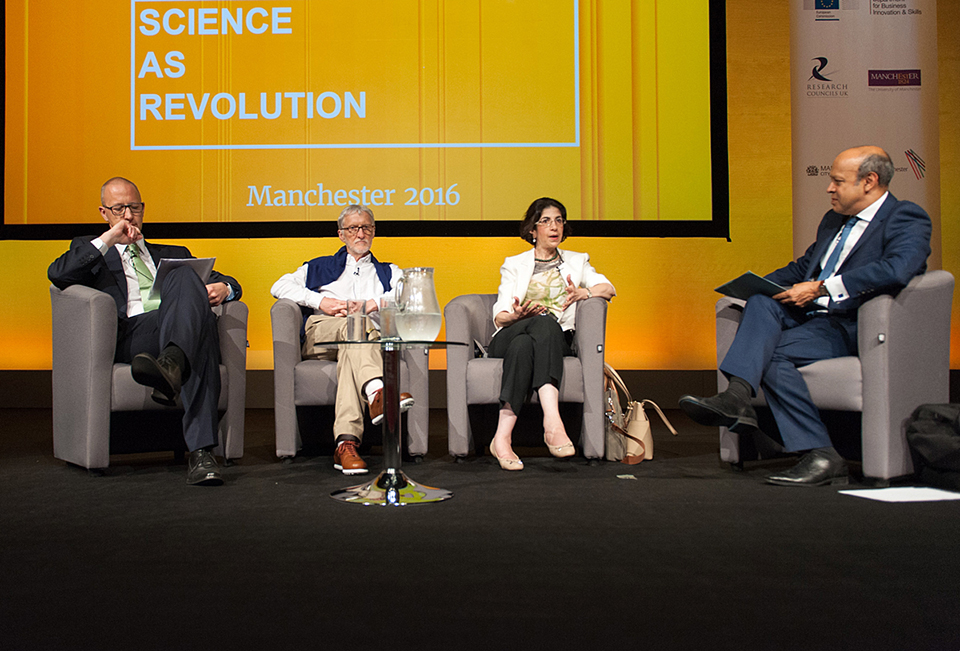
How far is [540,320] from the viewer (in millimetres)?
2957

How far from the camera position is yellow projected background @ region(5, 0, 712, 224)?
4.78m

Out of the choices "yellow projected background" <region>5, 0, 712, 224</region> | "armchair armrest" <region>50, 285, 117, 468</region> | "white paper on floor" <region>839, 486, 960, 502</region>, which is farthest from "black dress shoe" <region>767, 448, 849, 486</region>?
"yellow projected background" <region>5, 0, 712, 224</region>

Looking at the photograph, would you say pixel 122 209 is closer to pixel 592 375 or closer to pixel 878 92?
pixel 592 375

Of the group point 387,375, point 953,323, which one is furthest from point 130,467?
point 953,323

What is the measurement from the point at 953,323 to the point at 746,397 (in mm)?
3239

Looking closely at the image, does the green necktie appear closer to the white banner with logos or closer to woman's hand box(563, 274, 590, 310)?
woman's hand box(563, 274, 590, 310)

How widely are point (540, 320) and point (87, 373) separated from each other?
1.61 metres

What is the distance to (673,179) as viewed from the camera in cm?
479

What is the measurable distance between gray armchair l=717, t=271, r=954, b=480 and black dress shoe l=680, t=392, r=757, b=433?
257 millimetres

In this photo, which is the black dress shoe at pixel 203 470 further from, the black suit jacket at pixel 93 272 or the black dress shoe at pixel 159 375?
the black suit jacket at pixel 93 272

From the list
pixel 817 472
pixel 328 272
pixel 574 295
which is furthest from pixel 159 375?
pixel 817 472

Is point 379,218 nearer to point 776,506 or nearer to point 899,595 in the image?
point 776,506

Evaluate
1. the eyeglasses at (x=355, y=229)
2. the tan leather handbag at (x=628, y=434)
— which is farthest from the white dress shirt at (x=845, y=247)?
the eyeglasses at (x=355, y=229)

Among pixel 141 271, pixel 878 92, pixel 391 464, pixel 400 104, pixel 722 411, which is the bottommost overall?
pixel 391 464
